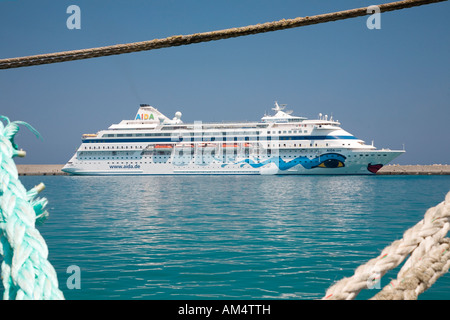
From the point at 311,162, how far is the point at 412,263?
34.7m

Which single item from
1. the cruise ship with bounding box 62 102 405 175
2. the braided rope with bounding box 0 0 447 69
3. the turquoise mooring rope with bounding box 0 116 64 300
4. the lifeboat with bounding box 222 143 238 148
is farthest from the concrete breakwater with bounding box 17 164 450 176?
the turquoise mooring rope with bounding box 0 116 64 300

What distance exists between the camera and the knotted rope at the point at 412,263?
2.28ft

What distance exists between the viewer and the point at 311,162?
114 ft

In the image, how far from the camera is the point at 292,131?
36906mm

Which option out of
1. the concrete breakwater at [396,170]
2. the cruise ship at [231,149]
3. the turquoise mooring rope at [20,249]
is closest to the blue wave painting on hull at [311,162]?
the cruise ship at [231,149]

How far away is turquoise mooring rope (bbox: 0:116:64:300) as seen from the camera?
0.65 m

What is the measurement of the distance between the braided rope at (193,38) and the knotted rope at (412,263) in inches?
17.5

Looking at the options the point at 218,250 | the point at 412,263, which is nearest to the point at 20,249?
the point at 412,263

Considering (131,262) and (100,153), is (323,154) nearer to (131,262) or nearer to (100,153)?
(100,153)

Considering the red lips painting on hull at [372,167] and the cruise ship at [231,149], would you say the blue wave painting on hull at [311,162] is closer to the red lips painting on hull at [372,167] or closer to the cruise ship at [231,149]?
the cruise ship at [231,149]

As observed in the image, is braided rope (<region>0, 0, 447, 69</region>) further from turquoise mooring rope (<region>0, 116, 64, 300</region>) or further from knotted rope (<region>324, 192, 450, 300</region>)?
knotted rope (<region>324, 192, 450, 300</region>)

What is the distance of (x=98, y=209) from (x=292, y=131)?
2770 centimetres

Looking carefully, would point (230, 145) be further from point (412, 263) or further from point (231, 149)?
point (412, 263)

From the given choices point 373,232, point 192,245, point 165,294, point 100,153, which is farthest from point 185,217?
point 100,153
